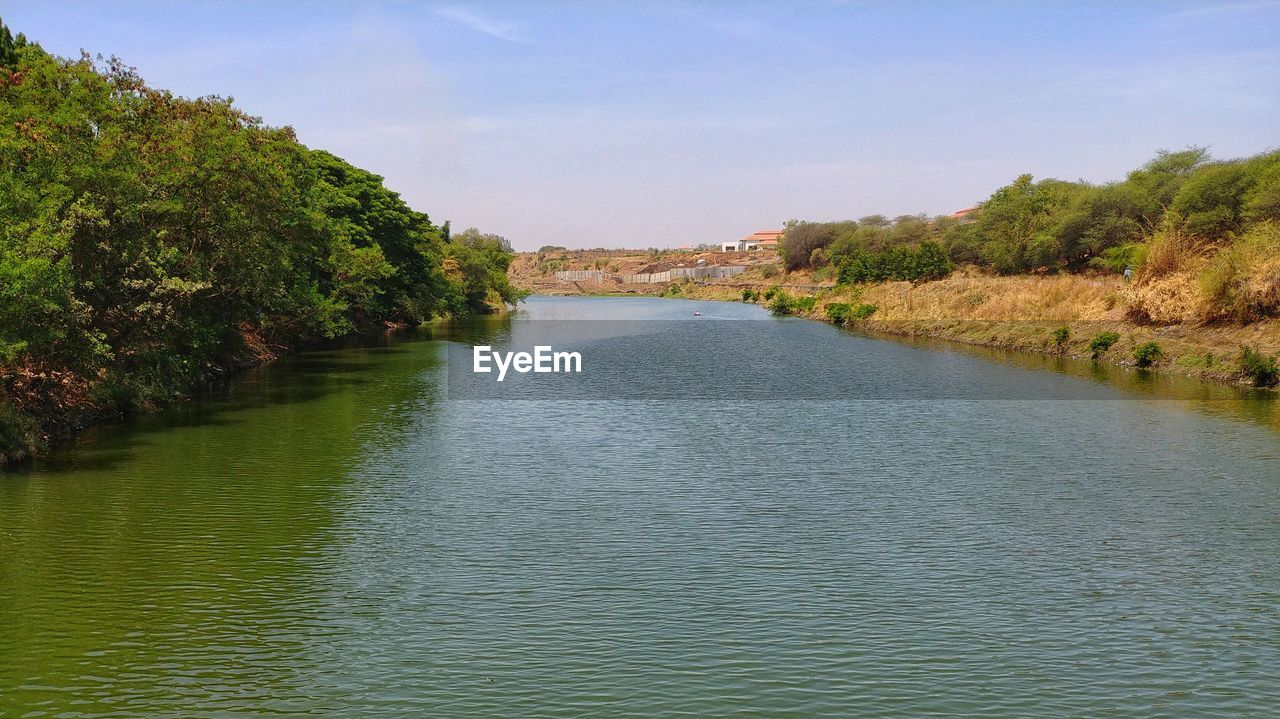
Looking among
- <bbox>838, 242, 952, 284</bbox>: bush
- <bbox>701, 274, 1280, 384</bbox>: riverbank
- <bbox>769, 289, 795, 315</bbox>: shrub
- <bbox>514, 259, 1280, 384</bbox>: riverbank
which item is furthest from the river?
<bbox>769, 289, 795, 315</bbox>: shrub

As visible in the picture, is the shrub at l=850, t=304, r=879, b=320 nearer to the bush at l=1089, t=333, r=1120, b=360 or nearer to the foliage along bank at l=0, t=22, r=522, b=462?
the bush at l=1089, t=333, r=1120, b=360

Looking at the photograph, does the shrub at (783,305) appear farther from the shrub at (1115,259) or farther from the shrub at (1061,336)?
the shrub at (1061,336)

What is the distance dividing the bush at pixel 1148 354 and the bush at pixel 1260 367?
680cm

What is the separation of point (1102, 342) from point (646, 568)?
155 feet

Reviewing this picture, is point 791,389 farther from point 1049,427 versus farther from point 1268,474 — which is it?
point 1268,474

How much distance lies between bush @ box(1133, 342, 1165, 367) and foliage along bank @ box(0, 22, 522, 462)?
143 feet

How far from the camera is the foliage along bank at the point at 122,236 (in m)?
28.8

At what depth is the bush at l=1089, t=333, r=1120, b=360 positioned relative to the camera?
58438 millimetres

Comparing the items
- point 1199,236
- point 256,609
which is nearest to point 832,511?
point 256,609

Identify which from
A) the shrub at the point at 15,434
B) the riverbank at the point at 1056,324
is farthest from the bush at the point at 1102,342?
the shrub at the point at 15,434

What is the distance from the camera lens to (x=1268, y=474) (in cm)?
2839

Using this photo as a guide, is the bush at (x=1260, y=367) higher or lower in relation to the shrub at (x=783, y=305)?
lower

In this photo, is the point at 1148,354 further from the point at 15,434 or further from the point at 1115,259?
the point at 15,434

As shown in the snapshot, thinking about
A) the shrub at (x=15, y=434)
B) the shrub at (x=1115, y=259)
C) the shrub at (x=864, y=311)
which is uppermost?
the shrub at (x=1115, y=259)
